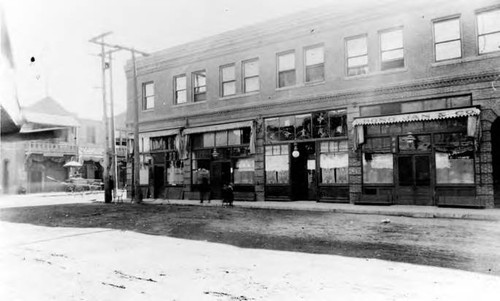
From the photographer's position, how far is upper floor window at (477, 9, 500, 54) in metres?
15.6

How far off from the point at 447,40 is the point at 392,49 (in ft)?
7.24

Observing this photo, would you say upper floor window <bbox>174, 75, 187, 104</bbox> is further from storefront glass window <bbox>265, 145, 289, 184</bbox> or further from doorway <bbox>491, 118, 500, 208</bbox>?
→ doorway <bbox>491, 118, 500, 208</bbox>

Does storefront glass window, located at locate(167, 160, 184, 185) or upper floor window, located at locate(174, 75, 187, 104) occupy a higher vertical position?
upper floor window, located at locate(174, 75, 187, 104)

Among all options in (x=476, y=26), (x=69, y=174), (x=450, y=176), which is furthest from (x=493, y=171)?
(x=69, y=174)

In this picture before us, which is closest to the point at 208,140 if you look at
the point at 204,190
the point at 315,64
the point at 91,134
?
the point at 204,190

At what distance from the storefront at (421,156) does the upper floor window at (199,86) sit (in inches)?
400


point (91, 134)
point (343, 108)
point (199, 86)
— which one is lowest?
point (343, 108)

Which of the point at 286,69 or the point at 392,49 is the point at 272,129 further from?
the point at 392,49

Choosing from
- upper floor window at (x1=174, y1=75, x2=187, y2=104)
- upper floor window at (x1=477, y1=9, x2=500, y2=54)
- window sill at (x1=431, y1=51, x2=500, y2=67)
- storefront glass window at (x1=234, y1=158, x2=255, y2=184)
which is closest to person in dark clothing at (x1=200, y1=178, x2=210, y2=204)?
storefront glass window at (x1=234, y1=158, x2=255, y2=184)

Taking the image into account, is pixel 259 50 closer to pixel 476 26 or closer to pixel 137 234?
pixel 476 26

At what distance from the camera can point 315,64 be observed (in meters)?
20.3

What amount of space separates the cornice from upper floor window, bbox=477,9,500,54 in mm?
1133

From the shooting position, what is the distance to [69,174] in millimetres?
44188

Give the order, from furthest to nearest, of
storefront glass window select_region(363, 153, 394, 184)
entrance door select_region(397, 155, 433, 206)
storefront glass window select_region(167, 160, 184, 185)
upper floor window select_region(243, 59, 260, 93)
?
storefront glass window select_region(167, 160, 184, 185) → upper floor window select_region(243, 59, 260, 93) → storefront glass window select_region(363, 153, 394, 184) → entrance door select_region(397, 155, 433, 206)
